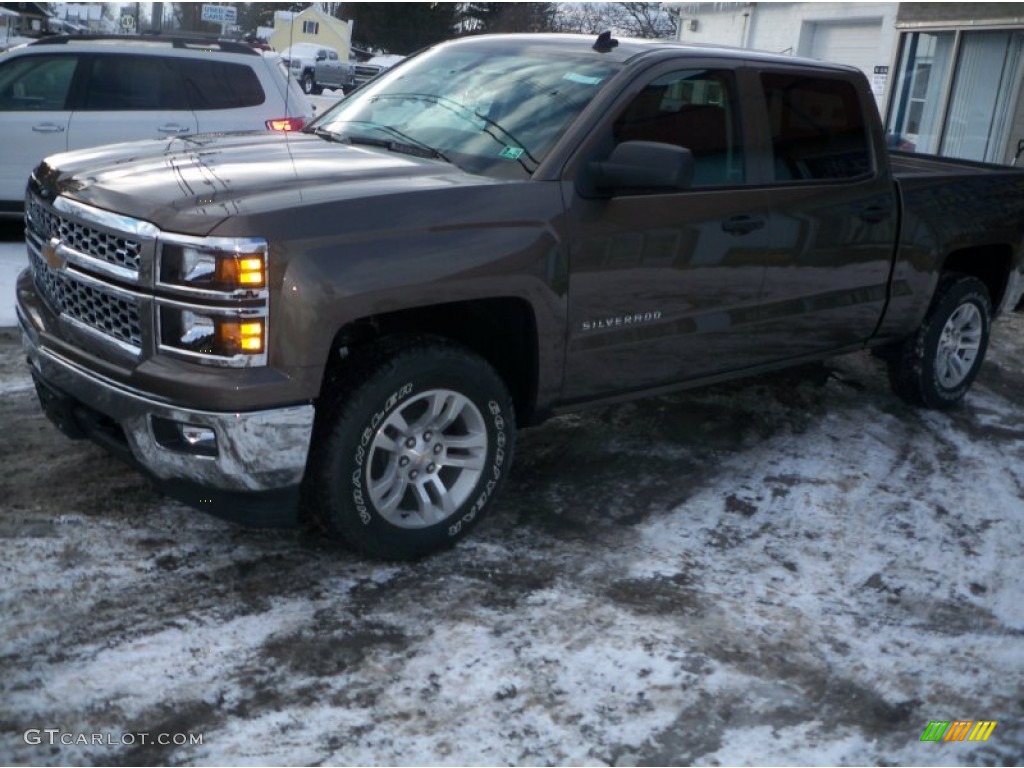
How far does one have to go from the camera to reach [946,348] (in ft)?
20.7

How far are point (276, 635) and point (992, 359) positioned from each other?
6.33 m

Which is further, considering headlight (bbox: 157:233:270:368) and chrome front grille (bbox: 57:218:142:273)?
chrome front grille (bbox: 57:218:142:273)

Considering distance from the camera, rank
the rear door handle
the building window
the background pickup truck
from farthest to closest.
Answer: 1. the background pickup truck
2. the building window
3. the rear door handle

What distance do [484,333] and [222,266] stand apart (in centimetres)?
120

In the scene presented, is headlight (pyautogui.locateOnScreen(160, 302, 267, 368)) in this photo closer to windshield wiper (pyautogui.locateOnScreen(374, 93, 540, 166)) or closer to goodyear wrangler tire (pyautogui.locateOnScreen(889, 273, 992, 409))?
windshield wiper (pyautogui.locateOnScreen(374, 93, 540, 166))

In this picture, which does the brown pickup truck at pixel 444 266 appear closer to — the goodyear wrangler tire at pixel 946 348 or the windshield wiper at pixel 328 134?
the windshield wiper at pixel 328 134

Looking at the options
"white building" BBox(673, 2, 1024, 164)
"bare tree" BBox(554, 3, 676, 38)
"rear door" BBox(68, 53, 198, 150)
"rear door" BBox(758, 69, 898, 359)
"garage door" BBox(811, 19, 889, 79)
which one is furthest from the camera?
"bare tree" BBox(554, 3, 676, 38)

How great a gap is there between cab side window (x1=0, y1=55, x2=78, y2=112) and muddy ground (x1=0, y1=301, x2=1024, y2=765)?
4.60 m

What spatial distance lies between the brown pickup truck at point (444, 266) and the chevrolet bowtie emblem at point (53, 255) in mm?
14

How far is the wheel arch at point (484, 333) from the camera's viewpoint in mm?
3882

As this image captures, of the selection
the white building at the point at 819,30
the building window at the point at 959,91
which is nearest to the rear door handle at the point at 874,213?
the building window at the point at 959,91

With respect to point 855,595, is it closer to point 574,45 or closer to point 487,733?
Result: point 487,733

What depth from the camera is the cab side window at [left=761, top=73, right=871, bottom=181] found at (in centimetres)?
504

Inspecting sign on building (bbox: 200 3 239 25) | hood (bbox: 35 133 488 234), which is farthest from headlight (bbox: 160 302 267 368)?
sign on building (bbox: 200 3 239 25)
